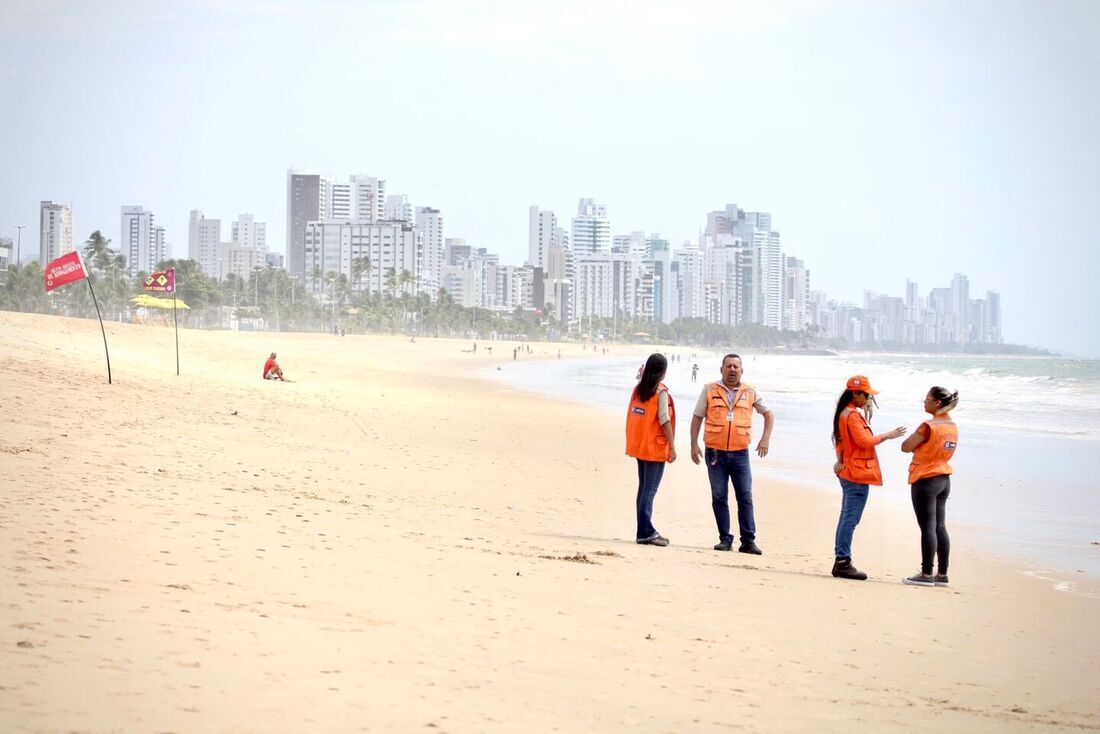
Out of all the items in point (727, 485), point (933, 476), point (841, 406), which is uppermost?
point (841, 406)

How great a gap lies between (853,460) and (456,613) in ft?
12.2

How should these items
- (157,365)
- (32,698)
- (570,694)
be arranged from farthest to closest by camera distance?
(157,365) < (570,694) < (32,698)

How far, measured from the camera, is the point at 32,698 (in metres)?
3.46

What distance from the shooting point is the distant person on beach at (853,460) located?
796 cm

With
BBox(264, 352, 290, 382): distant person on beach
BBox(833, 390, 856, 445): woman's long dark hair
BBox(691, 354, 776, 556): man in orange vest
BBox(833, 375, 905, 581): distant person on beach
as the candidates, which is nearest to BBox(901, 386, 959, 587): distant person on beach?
BBox(833, 375, 905, 581): distant person on beach

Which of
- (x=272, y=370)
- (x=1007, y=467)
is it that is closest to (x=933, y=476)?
(x=1007, y=467)

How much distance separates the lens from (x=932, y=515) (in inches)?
311

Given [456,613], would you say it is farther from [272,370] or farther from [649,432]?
[272,370]

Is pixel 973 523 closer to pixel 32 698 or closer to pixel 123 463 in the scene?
pixel 123 463

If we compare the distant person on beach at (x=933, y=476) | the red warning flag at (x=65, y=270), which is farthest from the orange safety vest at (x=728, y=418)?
the red warning flag at (x=65, y=270)

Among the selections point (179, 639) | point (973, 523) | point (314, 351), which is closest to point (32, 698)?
point (179, 639)

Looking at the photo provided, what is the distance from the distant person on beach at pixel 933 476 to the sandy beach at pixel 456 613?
10.5 inches

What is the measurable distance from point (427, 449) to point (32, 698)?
12845mm

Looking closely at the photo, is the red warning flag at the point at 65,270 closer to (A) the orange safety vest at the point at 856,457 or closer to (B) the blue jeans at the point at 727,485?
(B) the blue jeans at the point at 727,485
